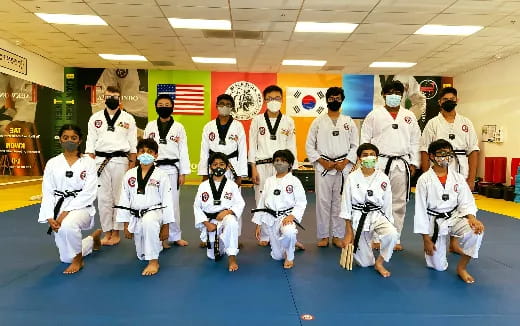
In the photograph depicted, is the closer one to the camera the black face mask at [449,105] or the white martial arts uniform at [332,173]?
the black face mask at [449,105]

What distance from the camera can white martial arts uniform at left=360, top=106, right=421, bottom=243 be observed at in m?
3.83

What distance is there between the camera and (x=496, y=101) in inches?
367

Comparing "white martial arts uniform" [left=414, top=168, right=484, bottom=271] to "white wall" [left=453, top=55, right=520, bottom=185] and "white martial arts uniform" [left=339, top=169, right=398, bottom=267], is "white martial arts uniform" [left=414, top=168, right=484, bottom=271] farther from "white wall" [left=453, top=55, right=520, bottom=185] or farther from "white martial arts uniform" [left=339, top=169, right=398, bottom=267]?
"white wall" [left=453, top=55, right=520, bottom=185]

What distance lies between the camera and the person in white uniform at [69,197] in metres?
3.02

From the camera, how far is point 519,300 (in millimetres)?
2561

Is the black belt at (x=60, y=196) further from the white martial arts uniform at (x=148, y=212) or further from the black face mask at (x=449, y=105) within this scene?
the black face mask at (x=449, y=105)

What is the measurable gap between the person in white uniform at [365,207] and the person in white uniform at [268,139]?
0.91 m

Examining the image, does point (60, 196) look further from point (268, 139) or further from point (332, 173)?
point (332, 173)

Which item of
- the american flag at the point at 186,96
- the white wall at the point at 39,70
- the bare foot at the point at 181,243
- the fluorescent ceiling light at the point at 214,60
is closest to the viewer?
the bare foot at the point at 181,243

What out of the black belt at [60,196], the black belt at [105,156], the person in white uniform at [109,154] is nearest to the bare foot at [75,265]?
the black belt at [60,196]

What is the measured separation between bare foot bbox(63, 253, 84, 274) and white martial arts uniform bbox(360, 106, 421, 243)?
278 centimetres

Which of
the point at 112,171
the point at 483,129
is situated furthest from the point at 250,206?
the point at 483,129

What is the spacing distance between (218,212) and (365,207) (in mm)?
1254

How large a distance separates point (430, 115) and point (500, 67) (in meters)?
2.32
